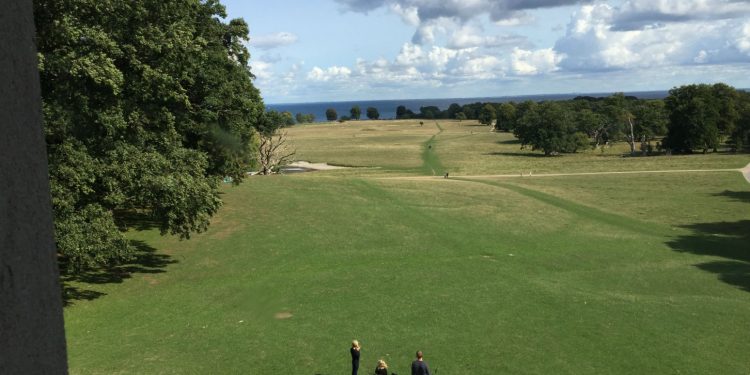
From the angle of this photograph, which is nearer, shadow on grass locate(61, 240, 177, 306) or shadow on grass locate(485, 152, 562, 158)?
shadow on grass locate(61, 240, 177, 306)

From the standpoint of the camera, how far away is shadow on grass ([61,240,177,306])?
26.3 m

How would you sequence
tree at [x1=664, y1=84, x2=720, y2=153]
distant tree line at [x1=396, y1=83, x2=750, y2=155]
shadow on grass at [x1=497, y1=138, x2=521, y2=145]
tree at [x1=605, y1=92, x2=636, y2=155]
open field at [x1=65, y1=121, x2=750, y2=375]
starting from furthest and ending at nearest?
1. shadow on grass at [x1=497, y1=138, x2=521, y2=145]
2. tree at [x1=605, y1=92, x2=636, y2=155]
3. distant tree line at [x1=396, y1=83, x2=750, y2=155]
4. tree at [x1=664, y1=84, x2=720, y2=153]
5. open field at [x1=65, y1=121, x2=750, y2=375]

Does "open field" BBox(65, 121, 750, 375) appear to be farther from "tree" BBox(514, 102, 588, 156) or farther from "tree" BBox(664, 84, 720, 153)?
"tree" BBox(514, 102, 588, 156)

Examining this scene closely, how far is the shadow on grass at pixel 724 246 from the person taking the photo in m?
32.0

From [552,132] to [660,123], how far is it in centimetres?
2311

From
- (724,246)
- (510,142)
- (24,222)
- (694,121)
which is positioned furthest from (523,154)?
(24,222)

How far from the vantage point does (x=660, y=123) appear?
11800 centimetres

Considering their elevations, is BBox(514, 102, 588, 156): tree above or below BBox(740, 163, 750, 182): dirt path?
above

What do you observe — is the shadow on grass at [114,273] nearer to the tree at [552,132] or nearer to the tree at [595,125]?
the tree at [552,132]

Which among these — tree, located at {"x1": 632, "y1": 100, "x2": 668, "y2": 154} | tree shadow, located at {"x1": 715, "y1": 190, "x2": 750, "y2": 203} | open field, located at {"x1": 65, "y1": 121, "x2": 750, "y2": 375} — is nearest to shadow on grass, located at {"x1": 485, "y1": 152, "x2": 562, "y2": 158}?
tree, located at {"x1": 632, "y1": 100, "x2": 668, "y2": 154}

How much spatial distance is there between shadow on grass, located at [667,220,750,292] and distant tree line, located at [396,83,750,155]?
72229mm

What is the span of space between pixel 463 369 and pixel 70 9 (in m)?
19.9

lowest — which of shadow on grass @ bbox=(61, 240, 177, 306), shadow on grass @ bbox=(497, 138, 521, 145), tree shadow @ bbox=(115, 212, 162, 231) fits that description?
shadow on grass @ bbox=(61, 240, 177, 306)

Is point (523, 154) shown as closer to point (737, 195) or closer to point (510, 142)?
point (510, 142)
